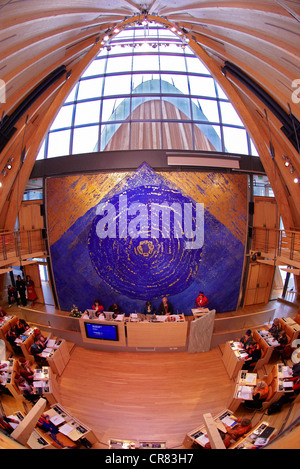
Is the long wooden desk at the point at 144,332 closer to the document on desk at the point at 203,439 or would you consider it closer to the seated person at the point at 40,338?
the seated person at the point at 40,338

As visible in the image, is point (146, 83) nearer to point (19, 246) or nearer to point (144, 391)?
point (19, 246)

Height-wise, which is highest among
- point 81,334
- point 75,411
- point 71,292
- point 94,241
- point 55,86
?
point 55,86

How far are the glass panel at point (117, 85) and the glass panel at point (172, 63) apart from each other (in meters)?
1.99

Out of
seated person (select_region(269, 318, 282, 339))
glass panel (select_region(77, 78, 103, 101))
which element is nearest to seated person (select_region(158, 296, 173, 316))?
seated person (select_region(269, 318, 282, 339))

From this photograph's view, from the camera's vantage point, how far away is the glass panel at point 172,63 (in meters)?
12.1

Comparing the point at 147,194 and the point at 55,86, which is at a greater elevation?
the point at 55,86

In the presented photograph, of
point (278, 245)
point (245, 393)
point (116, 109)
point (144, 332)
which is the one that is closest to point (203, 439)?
point (245, 393)

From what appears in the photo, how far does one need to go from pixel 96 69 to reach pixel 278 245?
12.7 metres

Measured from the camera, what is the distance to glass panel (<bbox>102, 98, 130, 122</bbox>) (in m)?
11.6

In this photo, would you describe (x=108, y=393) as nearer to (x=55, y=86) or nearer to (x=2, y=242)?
(x=2, y=242)

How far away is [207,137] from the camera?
37.3 feet

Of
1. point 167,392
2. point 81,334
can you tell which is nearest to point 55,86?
point 81,334

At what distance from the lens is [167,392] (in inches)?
291

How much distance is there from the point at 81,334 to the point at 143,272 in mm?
3867
